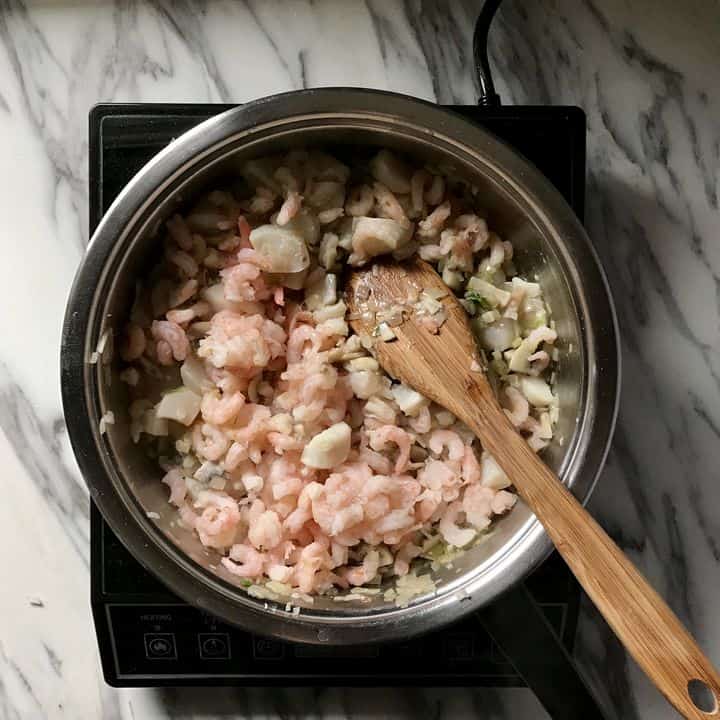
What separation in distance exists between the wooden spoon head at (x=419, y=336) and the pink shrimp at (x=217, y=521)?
0.86 feet

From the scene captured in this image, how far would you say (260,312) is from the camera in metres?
1.16

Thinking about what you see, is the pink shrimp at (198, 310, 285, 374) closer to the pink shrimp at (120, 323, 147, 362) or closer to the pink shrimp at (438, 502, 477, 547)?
the pink shrimp at (120, 323, 147, 362)

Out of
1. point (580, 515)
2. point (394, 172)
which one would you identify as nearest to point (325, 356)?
point (394, 172)

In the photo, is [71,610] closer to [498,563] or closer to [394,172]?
[498,563]

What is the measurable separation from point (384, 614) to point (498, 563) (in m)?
0.14

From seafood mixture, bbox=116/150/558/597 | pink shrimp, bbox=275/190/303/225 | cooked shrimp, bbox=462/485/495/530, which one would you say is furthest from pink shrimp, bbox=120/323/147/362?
cooked shrimp, bbox=462/485/495/530

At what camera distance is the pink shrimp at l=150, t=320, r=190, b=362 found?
113cm

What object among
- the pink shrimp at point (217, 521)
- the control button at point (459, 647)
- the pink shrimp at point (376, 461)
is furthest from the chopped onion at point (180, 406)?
the control button at point (459, 647)

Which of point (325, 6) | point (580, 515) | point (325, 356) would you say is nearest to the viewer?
point (580, 515)

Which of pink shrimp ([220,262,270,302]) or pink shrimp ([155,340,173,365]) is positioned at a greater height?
pink shrimp ([220,262,270,302])

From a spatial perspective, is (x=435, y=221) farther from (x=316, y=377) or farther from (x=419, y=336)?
(x=316, y=377)

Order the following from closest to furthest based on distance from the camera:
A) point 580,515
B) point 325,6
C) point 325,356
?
point 580,515 < point 325,356 < point 325,6

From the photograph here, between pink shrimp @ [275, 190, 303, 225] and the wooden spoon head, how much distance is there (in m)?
0.12

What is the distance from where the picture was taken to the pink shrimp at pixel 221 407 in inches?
44.2
